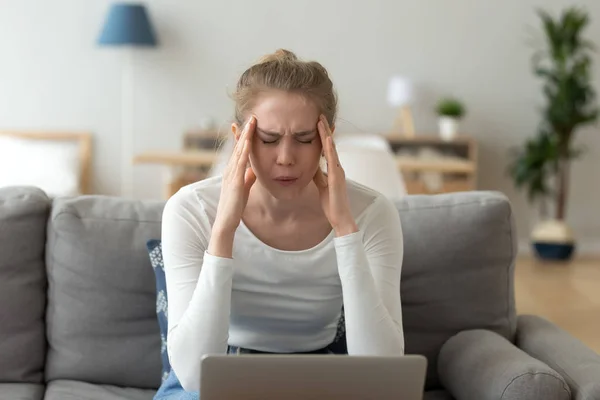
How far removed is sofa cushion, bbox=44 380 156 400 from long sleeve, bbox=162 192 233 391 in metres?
0.36

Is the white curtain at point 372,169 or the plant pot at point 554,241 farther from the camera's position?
the plant pot at point 554,241

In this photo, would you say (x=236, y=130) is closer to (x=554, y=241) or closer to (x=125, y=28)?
(x=125, y=28)

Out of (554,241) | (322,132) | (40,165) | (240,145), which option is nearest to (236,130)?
(240,145)

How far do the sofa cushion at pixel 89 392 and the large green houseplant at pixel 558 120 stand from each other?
4.33 metres

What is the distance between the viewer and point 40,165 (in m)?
6.19

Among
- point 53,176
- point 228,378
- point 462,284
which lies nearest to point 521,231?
point 53,176

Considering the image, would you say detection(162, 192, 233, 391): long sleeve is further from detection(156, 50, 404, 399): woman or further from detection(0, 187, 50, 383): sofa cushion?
detection(0, 187, 50, 383): sofa cushion

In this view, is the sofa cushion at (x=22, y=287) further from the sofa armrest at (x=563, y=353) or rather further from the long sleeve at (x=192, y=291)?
the sofa armrest at (x=563, y=353)

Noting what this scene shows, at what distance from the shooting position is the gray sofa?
2.32 metres

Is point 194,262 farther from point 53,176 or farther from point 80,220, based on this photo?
point 53,176

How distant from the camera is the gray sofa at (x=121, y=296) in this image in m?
2.32

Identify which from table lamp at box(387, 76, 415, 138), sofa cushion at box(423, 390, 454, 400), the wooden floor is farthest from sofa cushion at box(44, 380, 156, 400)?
table lamp at box(387, 76, 415, 138)

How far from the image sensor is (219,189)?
2.12 metres

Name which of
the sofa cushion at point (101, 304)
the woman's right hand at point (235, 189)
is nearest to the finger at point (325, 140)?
the woman's right hand at point (235, 189)
